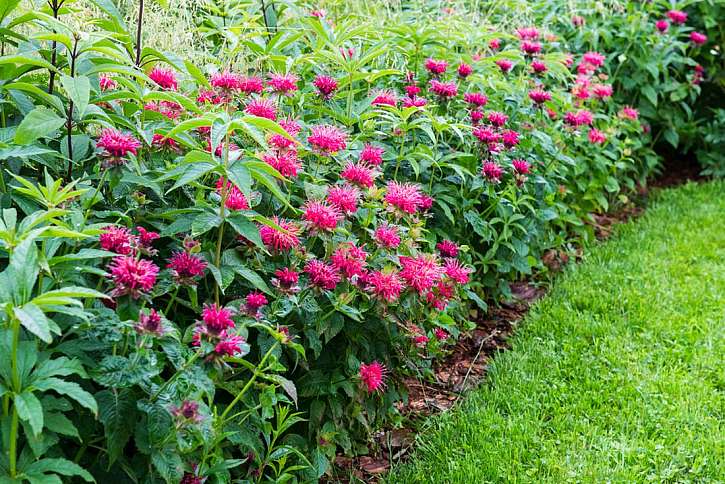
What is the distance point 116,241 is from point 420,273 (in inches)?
33.8

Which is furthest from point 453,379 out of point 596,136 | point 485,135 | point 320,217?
point 596,136

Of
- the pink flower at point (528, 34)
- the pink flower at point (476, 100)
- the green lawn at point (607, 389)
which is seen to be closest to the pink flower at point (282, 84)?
the pink flower at point (476, 100)

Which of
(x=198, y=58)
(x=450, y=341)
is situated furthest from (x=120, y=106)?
(x=450, y=341)

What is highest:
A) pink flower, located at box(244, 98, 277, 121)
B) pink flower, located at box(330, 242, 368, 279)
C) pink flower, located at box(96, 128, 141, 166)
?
pink flower, located at box(96, 128, 141, 166)

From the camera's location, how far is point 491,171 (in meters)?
2.88

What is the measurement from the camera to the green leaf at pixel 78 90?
1.66 meters

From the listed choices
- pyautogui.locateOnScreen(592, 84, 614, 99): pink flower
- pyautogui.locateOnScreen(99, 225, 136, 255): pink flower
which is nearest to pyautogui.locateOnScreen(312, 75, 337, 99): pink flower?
pyautogui.locateOnScreen(99, 225, 136, 255): pink flower

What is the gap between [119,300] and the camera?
1.51 m

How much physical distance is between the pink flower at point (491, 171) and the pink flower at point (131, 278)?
1654 millimetres

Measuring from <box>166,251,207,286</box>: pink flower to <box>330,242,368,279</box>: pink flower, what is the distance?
417mm

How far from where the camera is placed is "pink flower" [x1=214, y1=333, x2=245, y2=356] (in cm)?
154

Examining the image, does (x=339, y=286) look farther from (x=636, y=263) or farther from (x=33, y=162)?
(x=636, y=263)

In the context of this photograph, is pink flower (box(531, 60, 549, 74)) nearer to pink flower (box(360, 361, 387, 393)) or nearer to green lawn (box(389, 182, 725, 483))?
green lawn (box(389, 182, 725, 483))

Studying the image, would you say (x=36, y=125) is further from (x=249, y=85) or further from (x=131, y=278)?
(x=249, y=85)
